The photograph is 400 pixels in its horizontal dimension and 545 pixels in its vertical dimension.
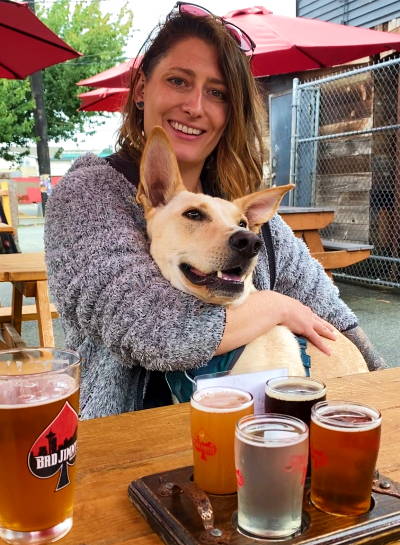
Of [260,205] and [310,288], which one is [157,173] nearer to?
[260,205]

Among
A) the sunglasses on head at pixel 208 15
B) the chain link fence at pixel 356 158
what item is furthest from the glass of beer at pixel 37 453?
the chain link fence at pixel 356 158

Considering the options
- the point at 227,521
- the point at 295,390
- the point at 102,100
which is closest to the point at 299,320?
the point at 295,390

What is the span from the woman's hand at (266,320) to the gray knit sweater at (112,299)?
3.4 inches

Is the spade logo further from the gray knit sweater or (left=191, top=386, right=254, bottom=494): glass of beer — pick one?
the gray knit sweater

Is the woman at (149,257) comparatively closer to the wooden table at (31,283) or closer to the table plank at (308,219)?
the wooden table at (31,283)

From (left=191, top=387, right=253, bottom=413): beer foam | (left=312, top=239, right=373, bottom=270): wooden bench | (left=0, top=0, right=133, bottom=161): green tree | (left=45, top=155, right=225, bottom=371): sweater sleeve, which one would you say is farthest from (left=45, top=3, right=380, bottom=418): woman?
(left=0, top=0, right=133, bottom=161): green tree

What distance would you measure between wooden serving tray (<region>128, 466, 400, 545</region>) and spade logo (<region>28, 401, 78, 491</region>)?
0.14 metres

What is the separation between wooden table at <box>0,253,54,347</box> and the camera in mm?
3236

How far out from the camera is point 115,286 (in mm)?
1353

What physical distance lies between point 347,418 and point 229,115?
1411 millimetres

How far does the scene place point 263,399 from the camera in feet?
3.27

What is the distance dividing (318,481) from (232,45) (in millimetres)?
1501

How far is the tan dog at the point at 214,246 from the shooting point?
1.54 metres

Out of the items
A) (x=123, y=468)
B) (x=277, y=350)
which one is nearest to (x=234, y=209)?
(x=277, y=350)
